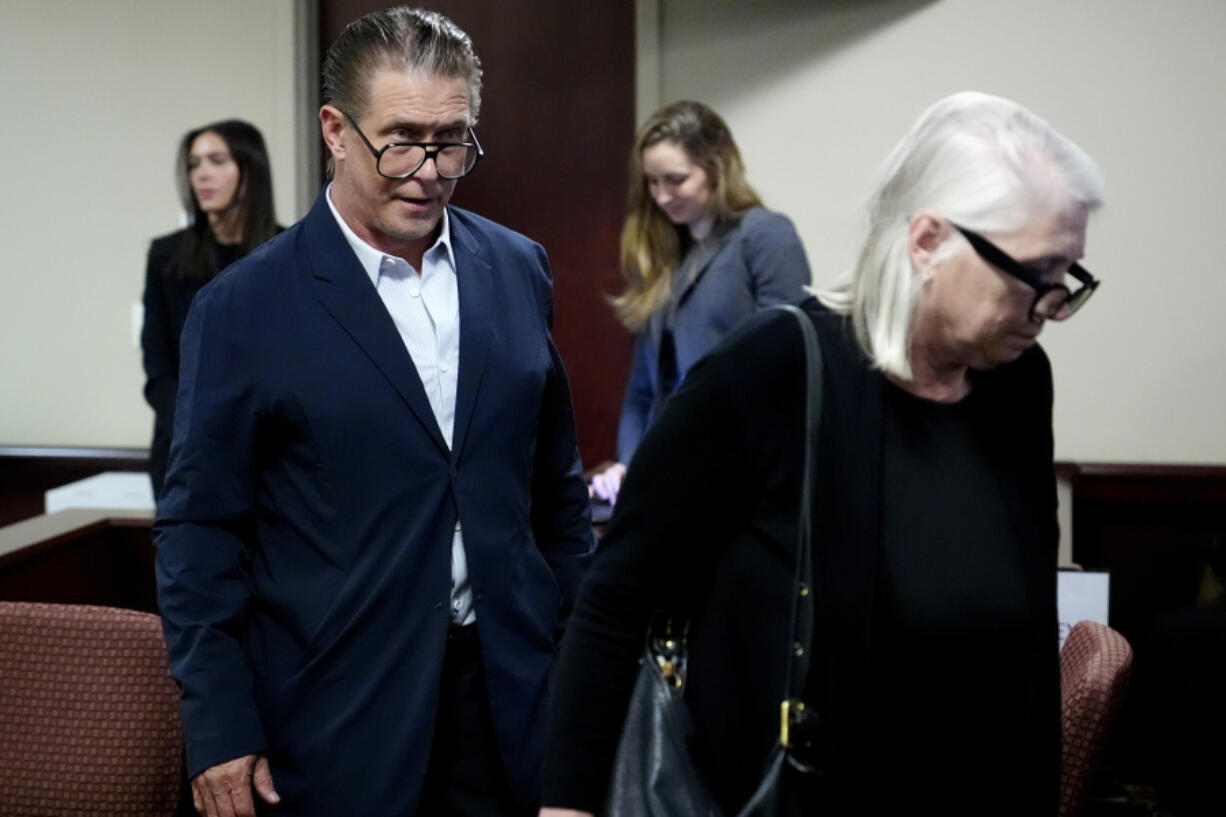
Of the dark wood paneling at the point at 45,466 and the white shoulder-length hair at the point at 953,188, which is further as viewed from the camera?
the dark wood paneling at the point at 45,466

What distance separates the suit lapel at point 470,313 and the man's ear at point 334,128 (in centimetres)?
20

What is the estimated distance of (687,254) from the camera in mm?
3631

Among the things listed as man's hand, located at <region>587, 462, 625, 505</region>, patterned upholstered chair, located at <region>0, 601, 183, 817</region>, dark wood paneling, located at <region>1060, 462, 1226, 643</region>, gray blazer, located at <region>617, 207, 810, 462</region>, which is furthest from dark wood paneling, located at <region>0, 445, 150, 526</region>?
dark wood paneling, located at <region>1060, 462, 1226, 643</region>

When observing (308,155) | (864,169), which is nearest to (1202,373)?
(864,169)

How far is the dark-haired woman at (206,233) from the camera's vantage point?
376 cm

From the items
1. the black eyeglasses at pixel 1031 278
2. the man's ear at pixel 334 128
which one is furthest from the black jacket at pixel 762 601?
the man's ear at pixel 334 128

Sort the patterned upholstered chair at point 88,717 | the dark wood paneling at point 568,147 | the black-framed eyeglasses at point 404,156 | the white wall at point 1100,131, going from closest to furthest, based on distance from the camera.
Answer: the black-framed eyeglasses at point 404,156, the patterned upholstered chair at point 88,717, the white wall at point 1100,131, the dark wood paneling at point 568,147

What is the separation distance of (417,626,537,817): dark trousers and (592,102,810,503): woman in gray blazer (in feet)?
4.82

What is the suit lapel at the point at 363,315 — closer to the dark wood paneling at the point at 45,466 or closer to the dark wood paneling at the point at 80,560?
the dark wood paneling at the point at 80,560

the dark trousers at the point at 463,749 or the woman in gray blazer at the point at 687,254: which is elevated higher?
the woman in gray blazer at the point at 687,254

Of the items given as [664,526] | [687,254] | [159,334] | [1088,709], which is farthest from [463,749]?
[159,334]

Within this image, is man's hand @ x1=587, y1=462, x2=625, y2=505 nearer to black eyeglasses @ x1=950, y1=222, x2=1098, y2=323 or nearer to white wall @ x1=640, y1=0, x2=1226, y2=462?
white wall @ x1=640, y1=0, x2=1226, y2=462

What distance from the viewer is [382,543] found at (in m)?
1.83

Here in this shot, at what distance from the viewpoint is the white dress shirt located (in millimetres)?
1914
